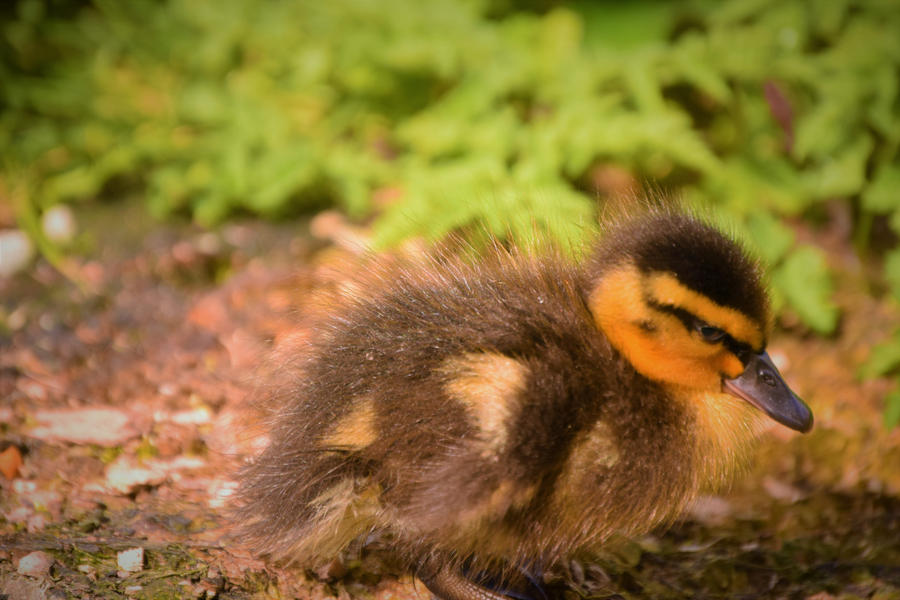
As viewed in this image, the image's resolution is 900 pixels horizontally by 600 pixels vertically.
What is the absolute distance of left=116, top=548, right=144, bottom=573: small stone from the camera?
2.04m

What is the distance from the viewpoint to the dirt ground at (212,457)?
2.12 meters

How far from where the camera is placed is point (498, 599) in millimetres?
2027

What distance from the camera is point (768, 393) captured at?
201 centimetres

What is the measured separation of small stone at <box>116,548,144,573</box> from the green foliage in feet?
4.65

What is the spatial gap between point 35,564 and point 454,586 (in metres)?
0.96

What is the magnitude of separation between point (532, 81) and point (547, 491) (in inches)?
88.4

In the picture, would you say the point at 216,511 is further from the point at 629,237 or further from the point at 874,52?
the point at 874,52

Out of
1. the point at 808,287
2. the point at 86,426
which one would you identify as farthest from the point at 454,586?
the point at 808,287

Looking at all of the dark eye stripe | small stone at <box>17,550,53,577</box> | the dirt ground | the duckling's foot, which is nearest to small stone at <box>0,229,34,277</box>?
the dirt ground

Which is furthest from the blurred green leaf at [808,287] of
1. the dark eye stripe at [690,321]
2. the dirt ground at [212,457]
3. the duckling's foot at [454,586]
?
the duckling's foot at [454,586]

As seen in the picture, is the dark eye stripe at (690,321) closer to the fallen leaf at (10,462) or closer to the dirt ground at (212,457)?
the dirt ground at (212,457)

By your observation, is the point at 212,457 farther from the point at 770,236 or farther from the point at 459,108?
the point at 770,236

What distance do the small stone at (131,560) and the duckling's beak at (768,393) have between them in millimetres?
1423

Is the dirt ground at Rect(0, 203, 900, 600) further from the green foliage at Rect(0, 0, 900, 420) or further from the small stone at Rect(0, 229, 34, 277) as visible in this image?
the green foliage at Rect(0, 0, 900, 420)
